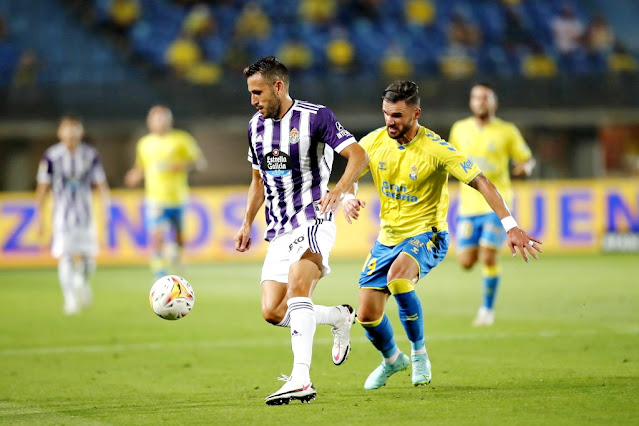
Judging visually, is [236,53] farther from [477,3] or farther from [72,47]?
[477,3]

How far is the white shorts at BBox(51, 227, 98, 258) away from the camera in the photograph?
12.9 meters

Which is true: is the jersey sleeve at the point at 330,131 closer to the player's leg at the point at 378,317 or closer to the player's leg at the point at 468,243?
the player's leg at the point at 378,317

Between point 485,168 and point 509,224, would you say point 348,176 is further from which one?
point 485,168

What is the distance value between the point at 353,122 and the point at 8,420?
1692 centimetres

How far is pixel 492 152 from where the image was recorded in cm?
1088

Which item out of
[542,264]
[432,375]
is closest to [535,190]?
[542,264]

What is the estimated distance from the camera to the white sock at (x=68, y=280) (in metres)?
12.6

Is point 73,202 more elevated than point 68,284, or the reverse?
point 73,202

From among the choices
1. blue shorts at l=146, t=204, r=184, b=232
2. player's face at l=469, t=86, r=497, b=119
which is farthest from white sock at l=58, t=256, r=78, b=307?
player's face at l=469, t=86, r=497, b=119

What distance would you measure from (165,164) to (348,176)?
9.21 metres

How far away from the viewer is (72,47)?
23250 millimetres

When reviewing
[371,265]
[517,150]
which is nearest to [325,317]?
[371,265]

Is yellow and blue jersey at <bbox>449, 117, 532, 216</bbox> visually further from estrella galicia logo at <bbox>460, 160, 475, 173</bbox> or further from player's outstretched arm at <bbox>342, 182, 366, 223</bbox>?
player's outstretched arm at <bbox>342, 182, 366, 223</bbox>

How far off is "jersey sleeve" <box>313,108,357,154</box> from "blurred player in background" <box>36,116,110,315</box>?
6.74 m
